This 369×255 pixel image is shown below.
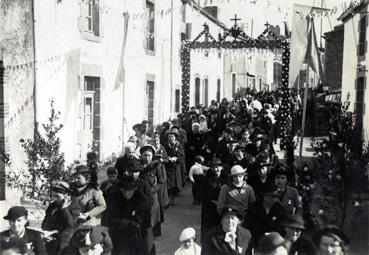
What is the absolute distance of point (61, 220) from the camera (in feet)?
16.1

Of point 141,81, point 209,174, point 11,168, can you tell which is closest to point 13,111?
point 11,168

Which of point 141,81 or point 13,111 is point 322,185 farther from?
point 141,81

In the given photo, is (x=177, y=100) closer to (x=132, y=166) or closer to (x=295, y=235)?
(x=132, y=166)

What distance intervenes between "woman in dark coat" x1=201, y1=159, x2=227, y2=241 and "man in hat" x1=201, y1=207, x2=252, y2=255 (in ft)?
5.66

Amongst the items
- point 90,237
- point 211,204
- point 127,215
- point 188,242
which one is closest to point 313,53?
point 211,204

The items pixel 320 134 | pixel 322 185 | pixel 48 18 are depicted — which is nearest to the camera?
pixel 322 185

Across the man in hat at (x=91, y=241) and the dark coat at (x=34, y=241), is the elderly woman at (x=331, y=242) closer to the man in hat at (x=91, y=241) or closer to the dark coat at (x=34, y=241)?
the man in hat at (x=91, y=241)

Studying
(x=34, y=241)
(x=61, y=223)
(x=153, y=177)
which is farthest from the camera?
(x=153, y=177)

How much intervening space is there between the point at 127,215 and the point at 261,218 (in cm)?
158

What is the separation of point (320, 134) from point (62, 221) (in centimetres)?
1763

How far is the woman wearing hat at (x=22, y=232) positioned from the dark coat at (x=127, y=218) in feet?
3.62

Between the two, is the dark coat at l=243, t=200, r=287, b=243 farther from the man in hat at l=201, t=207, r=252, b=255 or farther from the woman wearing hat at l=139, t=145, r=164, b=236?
the woman wearing hat at l=139, t=145, r=164, b=236

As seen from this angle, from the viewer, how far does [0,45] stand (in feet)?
27.8

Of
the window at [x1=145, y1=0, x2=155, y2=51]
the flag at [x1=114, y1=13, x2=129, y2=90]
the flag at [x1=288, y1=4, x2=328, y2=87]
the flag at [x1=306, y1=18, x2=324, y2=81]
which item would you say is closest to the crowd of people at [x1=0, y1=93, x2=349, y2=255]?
the flag at [x1=306, y1=18, x2=324, y2=81]
